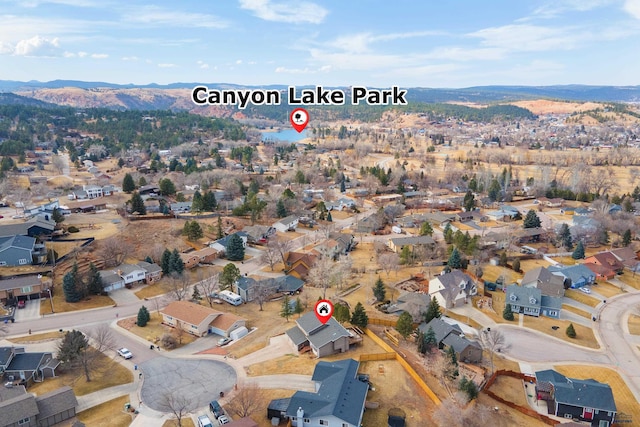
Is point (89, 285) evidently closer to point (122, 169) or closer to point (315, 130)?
point (122, 169)

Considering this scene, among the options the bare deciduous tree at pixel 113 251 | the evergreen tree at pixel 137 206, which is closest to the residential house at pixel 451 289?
the bare deciduous tree at pixel 113 251

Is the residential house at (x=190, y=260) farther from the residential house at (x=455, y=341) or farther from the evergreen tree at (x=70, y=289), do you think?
the residential house at (x=455, y=341)

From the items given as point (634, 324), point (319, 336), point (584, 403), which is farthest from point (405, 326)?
point (634, 324)

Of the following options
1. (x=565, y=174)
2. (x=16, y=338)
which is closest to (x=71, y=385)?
(x=16, y=338)

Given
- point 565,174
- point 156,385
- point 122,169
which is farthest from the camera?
point 565,174

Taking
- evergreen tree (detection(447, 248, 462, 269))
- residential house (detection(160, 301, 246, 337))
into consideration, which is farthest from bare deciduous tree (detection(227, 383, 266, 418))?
evergreen tree (detection(447, 248, 462, 269))

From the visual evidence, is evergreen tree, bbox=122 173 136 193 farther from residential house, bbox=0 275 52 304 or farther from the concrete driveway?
the concrete driveway

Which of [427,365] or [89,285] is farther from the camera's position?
[89,285]
